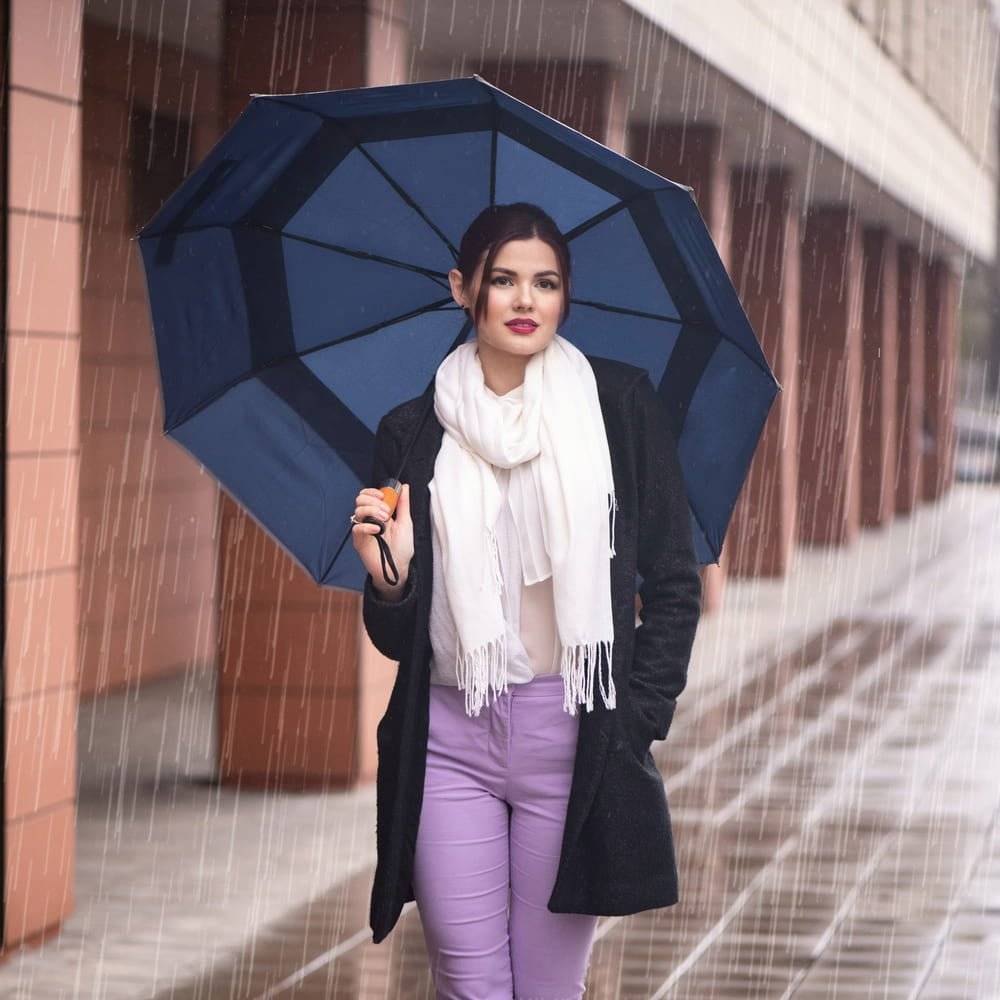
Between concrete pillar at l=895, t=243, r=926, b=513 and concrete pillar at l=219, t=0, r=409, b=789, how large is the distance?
22584 mm

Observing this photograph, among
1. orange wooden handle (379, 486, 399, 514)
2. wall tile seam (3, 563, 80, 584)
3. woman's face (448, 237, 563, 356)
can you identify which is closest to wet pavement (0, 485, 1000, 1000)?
wall tile seam (3, 563, 80, 584)

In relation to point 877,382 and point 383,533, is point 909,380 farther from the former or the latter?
point 383,533

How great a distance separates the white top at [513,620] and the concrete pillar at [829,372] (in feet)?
69.6

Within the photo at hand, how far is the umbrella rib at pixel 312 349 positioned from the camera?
4.28 meters

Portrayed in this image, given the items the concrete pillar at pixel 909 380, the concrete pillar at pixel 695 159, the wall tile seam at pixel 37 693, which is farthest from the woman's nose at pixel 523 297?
the concrete pillar at pixel 909 380

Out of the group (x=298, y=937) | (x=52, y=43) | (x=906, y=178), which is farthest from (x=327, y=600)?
(x=906, y=178)

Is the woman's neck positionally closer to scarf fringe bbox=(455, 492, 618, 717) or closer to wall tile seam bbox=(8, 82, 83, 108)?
scarf fringe bbox=(455, 492, 618, 717)

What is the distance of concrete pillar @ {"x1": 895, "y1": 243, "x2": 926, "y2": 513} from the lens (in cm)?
3109

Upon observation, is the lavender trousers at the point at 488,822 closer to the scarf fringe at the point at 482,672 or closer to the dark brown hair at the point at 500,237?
the scarf fringe at the point at 482,672

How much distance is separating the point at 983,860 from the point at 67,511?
149 inches

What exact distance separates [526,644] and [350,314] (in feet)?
3.18

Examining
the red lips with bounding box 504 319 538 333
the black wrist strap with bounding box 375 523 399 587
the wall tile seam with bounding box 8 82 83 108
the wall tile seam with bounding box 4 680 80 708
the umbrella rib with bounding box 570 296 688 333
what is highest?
the wall tile seam with bounding box 8 82 83 108

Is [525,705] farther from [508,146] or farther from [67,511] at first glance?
[67,511]

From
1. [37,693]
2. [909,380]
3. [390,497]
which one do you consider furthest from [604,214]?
[909,380]
